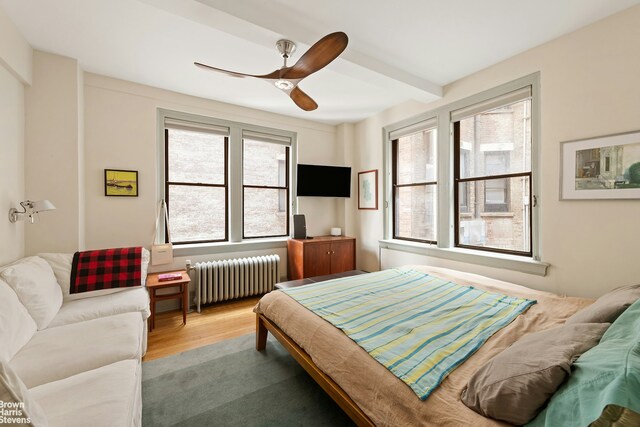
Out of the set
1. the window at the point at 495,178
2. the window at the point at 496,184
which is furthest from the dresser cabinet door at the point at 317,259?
the window at the point at 496,184

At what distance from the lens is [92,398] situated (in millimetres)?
1162

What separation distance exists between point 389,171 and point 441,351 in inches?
118

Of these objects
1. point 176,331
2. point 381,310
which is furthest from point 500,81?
point 176,331

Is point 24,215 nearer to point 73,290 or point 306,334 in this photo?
point 73,290

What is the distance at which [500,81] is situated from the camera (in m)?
2.69

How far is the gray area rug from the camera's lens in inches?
64.6

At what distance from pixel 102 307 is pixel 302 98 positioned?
7.85ft

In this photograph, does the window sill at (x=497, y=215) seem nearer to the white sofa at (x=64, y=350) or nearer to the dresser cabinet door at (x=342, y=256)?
the dresser cabinet door at (x=342, y=256)

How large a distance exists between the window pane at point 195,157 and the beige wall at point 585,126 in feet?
11.5

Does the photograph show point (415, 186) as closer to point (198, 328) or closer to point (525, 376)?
point (525, 376)

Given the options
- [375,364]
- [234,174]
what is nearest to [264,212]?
[234,174]

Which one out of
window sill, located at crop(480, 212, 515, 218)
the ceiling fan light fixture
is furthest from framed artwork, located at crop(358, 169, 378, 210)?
the ceiling fan light fixture

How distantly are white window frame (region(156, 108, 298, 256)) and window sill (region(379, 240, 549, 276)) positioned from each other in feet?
6.26

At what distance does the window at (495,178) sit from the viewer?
8.80 feet
